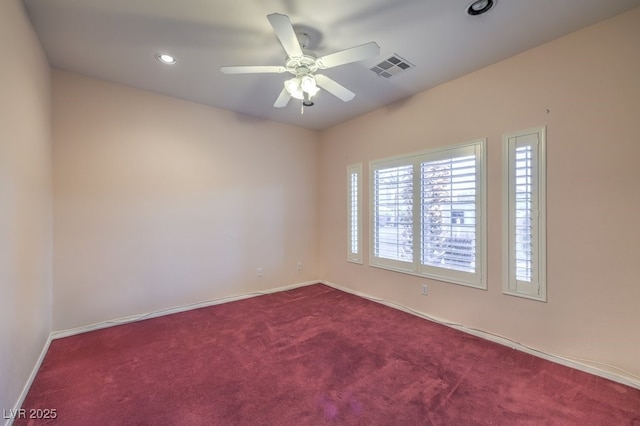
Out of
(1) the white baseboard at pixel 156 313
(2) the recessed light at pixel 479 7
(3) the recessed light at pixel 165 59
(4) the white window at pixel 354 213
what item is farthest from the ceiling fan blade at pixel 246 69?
(1) the white baseboard at pixel 156 313

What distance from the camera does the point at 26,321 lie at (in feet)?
6.35

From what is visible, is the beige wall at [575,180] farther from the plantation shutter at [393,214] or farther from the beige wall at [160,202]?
the beige wall at [160,202]

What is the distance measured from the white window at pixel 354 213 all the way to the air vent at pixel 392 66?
1.44 meters

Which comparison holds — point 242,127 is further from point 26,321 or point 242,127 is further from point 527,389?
point 527,389

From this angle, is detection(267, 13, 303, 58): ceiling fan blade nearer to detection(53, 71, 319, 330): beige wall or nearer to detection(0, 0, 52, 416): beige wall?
detection(0, 0, 52, 416): beige wall

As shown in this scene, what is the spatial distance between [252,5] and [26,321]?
9.15 ft

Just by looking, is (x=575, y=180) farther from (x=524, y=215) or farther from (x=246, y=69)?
(x=246, y=69)

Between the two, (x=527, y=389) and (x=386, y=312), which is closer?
(x=527, y=389)

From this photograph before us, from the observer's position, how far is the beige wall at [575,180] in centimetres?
194

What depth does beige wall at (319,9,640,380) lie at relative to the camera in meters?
1.94

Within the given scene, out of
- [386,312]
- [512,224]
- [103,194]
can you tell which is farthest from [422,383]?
[103,194]

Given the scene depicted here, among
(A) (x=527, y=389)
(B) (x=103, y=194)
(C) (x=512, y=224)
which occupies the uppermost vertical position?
(B) (x=103, y=194)

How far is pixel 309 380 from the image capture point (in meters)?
2.01

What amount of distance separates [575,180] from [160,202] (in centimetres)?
418
